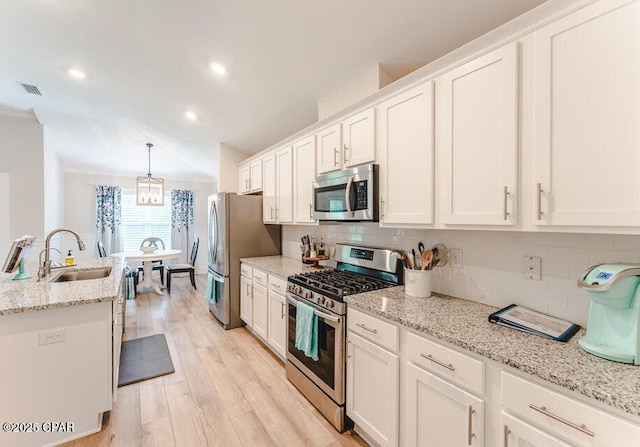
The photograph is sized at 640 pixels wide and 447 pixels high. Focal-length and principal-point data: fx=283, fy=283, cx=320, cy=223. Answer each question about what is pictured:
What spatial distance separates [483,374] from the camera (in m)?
1.17

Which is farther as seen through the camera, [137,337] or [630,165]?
[137,337]

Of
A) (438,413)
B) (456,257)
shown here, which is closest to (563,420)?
(438,413)

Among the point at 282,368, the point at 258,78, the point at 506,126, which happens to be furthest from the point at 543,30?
the point at 282,368

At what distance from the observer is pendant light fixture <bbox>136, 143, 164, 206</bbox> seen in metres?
4.68

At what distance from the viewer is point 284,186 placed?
3.26 metres

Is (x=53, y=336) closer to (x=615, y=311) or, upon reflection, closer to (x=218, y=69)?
(x=218, y=69)

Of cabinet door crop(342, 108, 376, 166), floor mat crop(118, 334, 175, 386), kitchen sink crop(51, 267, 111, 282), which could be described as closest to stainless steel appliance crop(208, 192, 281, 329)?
floor mat crop(118, 334, 175, 386)

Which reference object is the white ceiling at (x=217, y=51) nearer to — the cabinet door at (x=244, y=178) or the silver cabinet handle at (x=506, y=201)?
the cabinet door at (x=244, y=178)

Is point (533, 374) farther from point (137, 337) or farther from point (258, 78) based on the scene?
point (137, 337)

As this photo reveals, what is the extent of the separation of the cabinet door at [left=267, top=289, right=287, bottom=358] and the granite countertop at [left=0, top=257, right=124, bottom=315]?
129 centimetres

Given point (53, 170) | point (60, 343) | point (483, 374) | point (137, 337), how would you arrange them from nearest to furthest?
1. point (483, 374)
2. point (60, 343)
3. point (137, 337)
4. point (53, 170)

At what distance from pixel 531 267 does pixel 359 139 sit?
4.55 feet

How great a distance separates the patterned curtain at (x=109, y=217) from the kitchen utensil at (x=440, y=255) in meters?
6.92

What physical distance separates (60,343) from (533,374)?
2546mm
